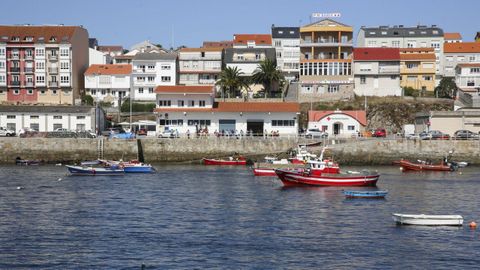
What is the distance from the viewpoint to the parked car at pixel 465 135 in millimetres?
88875

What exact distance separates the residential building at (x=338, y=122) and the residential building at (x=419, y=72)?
31.6 metres

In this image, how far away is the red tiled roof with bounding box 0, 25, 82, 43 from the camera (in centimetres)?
12338

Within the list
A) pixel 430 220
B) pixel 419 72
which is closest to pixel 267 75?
pixel 419 72

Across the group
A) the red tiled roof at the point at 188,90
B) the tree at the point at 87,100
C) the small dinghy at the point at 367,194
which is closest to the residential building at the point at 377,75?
the red tiled roof at the point at 188,90

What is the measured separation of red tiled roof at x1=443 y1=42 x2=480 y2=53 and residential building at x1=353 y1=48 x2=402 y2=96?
2272 cm

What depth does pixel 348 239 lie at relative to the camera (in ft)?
143

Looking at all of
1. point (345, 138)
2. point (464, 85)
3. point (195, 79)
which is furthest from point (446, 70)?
point (345, 138)

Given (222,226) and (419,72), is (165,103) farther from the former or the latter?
(222,226)

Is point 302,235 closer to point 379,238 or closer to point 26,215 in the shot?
point 379,238

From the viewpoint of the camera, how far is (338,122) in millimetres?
98875

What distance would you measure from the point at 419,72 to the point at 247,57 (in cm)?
2841

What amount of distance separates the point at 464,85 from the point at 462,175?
172 feet

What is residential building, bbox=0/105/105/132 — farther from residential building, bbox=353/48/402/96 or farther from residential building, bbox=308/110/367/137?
residential building, bbox=353/48/402/96

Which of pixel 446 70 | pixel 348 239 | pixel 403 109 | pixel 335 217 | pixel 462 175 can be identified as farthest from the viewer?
pixel 446 70
